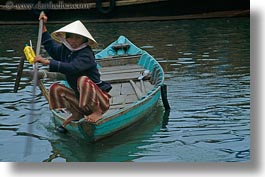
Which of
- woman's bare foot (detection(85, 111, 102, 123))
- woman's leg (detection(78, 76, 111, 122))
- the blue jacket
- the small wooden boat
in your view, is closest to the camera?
the blue jacket

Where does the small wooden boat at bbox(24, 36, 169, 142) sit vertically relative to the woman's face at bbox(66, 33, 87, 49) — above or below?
below

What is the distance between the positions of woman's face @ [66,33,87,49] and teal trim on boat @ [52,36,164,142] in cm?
43

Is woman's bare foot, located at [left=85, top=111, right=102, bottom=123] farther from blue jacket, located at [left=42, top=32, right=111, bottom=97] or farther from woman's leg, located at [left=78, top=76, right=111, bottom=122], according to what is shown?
blue jacket, located at [left=42, top=32, right=111, bottom=97]

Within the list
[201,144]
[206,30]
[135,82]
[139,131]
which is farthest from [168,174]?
[206,30]

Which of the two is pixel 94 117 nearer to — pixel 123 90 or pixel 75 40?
pixel 75 40

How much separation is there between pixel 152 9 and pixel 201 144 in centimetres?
633

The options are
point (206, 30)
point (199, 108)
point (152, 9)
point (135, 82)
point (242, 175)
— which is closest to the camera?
point (242, 175)

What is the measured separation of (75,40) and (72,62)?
0.11m

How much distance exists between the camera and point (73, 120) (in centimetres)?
323

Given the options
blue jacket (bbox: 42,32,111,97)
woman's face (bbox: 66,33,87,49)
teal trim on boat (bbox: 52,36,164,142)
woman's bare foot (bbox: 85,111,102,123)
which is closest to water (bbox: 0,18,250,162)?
teal trim on boat (bbox: 52,36,164,142)

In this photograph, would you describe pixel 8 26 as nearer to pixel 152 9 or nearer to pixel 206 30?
pixel 152 9

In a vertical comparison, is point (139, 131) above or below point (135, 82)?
below

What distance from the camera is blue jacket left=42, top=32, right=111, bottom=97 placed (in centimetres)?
283

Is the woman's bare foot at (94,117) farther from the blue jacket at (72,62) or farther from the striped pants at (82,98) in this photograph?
the blue jacket at (72,62)
